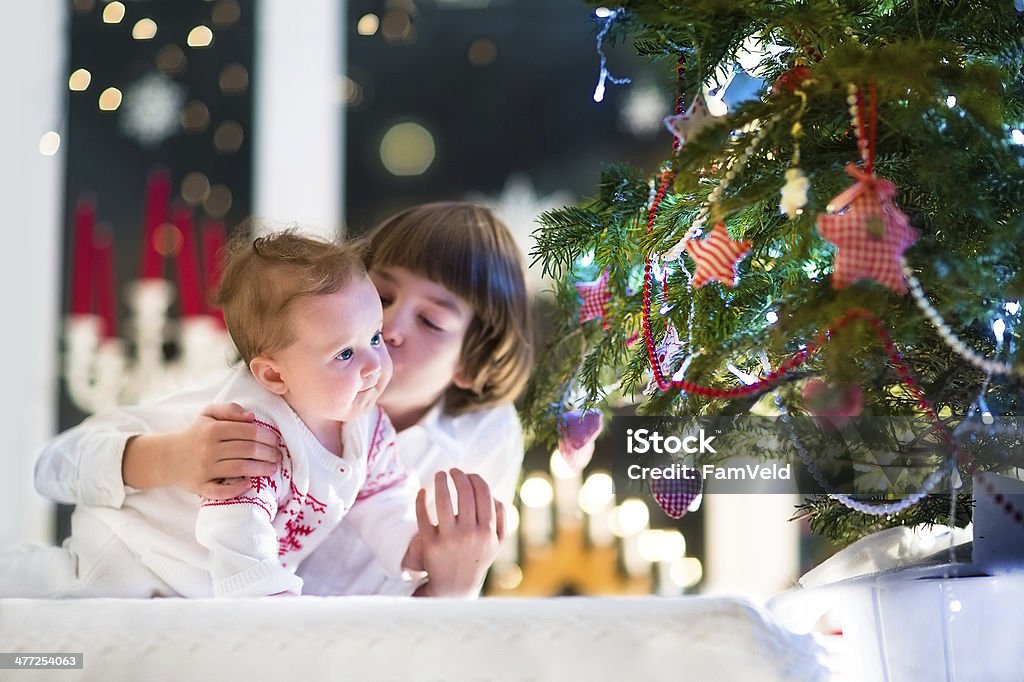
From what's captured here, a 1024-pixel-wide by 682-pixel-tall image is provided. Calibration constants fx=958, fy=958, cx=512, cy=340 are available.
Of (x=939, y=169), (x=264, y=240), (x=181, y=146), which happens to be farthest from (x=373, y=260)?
(x=181, y=146)

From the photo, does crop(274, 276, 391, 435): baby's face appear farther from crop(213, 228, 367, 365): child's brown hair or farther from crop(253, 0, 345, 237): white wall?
crop(253, 0, 345, 237): white wall

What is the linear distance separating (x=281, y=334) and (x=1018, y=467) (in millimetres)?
736

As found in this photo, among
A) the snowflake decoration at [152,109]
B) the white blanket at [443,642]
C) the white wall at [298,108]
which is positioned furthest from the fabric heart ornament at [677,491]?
the snowflake decoration at [152,109]

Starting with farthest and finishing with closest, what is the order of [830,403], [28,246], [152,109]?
[152,109] < [28,246] < [830,403]

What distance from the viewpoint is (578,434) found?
3.93 feet

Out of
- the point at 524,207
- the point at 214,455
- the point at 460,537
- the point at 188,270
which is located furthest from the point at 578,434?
the point at 188,270

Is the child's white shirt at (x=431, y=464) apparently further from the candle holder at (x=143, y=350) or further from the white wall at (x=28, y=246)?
the candle holder at (x=143, y=350)

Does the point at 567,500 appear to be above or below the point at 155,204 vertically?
below

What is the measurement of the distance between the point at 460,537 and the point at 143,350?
127cm

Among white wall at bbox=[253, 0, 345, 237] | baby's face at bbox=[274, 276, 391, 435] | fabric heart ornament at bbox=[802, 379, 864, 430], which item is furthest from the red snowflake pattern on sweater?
white wall at bbox=[253, 0, 345, 237]

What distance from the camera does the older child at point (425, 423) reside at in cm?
105

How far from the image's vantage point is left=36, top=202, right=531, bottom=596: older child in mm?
1049

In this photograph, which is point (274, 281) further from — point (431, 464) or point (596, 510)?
point (596, 510)

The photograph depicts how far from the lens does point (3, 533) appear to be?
1560 mm
